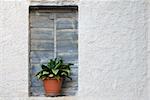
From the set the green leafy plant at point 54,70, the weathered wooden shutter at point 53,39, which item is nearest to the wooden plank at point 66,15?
the weathered wooden shutter at point 53,39

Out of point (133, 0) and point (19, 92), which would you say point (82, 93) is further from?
point (133, 0)

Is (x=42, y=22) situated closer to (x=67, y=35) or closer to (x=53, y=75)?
(x=67, y=35)

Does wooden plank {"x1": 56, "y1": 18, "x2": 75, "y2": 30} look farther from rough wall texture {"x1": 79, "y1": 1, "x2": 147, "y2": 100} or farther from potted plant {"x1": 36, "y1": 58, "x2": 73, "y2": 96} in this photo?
potted plant {"x1": 36, "y1": 58, "x2": 73, "y2": 96}

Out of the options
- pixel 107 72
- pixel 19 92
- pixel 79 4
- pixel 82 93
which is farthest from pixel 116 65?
pixel 19 92

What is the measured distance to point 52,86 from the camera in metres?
3.90

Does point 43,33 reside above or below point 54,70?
above

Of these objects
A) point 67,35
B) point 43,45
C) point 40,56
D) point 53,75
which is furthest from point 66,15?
point 53,75

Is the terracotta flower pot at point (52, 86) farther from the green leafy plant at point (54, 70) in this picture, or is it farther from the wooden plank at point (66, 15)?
the wooden plank at point (66, 15)

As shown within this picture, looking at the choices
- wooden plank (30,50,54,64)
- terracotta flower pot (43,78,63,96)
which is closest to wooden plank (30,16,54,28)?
wooden plank (30,50,54,64)

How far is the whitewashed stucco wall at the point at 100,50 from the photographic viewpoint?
3918mm

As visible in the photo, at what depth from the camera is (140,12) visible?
3957 millimetres

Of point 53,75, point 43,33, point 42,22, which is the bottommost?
point 53,75

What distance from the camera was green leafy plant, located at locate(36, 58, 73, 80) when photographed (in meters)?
3.88

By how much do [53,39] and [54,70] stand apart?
350 mm
